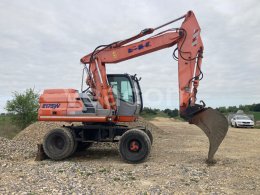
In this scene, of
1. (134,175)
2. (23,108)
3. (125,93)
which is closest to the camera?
(134,175)

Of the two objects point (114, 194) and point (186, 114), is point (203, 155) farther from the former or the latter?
point (114, 194)

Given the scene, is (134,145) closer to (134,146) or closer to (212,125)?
(134,146)

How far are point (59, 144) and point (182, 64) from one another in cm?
456

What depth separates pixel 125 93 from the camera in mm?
10961

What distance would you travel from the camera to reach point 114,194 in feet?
22.1

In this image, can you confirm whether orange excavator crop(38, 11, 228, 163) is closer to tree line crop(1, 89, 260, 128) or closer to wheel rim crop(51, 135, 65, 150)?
wheel rim crop(51, 135, 65, 150)

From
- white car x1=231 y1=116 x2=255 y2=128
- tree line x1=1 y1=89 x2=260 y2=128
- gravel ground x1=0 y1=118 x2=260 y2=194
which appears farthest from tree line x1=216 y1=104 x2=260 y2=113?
gravel ground x1=0 y1=118 x2=260 y2=194

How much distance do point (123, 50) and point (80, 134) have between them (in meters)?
3.03

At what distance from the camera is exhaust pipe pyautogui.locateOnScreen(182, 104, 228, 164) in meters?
9.33

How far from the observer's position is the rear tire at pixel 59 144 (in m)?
10.5

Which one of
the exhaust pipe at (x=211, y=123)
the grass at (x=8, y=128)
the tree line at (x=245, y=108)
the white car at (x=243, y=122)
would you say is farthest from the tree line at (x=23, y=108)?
the tree line at (x=245, y=108)

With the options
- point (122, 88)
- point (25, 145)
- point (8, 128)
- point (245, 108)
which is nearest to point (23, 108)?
point (8, 128)

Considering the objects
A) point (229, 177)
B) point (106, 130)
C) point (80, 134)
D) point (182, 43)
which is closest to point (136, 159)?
point (106, 130)

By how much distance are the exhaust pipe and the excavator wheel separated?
1.47 meters
